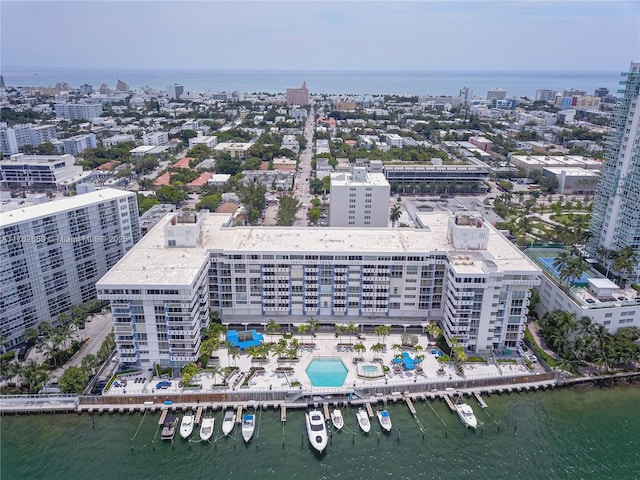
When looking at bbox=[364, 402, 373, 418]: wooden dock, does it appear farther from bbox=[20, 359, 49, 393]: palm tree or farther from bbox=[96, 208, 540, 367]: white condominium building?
bbox=[20, 359, 49, 393]: palm tree

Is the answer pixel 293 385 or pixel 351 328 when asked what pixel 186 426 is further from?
pixel 351 328

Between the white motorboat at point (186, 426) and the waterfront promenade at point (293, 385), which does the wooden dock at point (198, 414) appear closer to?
the white motorboat at point (186, 426)

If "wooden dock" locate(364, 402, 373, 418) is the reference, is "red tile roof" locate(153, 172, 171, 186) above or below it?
above

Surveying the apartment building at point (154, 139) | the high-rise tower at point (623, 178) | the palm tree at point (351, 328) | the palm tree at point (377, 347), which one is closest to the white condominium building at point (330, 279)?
the palm tree at point (351, 328)

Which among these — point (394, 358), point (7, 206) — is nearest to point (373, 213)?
point (394, 358)

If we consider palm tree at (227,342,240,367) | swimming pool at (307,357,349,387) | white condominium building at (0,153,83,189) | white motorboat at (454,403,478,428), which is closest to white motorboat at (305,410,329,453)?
swimming pool at (307,357,349,387)

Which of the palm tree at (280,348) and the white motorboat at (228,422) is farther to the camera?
the palm tree at (280,348)
